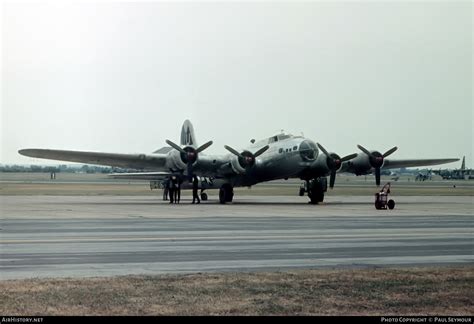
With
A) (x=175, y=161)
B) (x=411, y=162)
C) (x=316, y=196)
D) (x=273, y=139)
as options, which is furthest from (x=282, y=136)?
(x=411, y=162)

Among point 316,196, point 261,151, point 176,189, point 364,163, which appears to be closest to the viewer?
point 316,196

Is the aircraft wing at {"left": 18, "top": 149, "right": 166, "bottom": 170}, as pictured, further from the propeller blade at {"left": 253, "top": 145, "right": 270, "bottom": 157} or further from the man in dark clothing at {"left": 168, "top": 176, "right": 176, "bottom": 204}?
the propeller blade at {"left": 253, "top": 145, "right": 270, "bottom": 157}

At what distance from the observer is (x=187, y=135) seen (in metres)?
60.7

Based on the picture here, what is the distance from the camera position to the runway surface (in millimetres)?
16547

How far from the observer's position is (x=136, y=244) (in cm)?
2080

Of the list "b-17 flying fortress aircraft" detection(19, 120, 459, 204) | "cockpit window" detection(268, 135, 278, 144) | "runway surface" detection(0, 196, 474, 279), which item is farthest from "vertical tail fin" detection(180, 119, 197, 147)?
"runway surface" detection(0, 196, 474, 279)

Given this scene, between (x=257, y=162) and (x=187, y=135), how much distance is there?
11.4 metres

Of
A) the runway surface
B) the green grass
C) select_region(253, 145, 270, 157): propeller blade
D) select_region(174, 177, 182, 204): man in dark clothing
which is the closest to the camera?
the green grass

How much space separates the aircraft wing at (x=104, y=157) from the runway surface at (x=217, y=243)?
1594 centimetres

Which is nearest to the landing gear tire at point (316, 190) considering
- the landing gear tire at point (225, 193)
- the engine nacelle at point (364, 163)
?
the engine nacelle at point (364, 163)

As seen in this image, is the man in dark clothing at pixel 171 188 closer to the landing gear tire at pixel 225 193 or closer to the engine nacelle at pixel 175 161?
the engine nacelle at pixel 175 161

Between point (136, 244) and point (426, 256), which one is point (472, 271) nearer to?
point (426, 256)

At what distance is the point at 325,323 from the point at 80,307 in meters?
3.39

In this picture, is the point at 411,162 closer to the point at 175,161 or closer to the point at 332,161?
the point at 332,161
